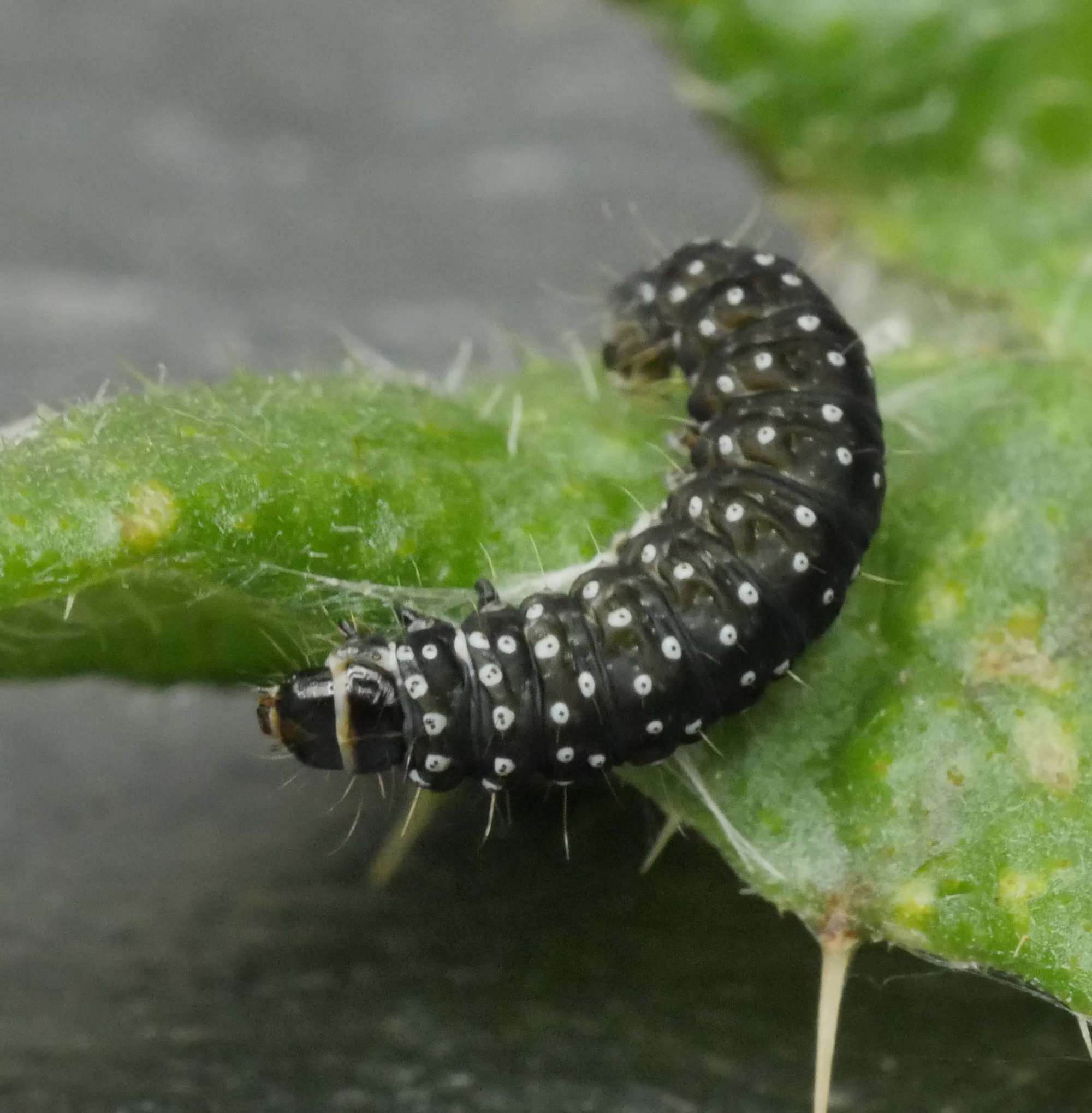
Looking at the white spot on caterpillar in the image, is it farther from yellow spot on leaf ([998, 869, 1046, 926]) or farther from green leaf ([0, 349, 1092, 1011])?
yellow spot on leaf ([998, 869, 1046, 926])

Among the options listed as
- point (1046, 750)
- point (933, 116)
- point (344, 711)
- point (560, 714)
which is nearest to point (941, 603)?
point (1046, 750)

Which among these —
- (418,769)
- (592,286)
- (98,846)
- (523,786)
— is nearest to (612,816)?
(523,786)

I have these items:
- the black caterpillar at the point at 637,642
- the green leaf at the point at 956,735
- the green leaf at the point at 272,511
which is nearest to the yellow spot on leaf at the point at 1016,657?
the green leaf at the point at 956,735

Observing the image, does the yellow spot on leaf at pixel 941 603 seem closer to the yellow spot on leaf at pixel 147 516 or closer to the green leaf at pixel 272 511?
the green leaf at pixel 272 511

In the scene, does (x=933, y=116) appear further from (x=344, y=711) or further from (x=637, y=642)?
(x=344, y=711)

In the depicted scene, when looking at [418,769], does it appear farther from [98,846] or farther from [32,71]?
[32,71]

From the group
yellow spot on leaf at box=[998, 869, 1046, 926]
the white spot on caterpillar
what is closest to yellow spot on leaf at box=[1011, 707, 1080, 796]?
yellow spot on leaf at box=[998, 869, 1046, 926]

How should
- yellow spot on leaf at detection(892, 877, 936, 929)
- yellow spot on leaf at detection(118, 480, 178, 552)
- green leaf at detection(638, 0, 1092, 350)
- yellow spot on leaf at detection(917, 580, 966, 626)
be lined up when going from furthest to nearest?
green leaf at detection(638, 0, 1092, 350)
yellow spot on leaf at detection(917, 580, 966, 626)
yellow spot on leaf at detection(892, 877, 936, 929)
yellow spot on leaf at detection(118, 480, 178, 552)
